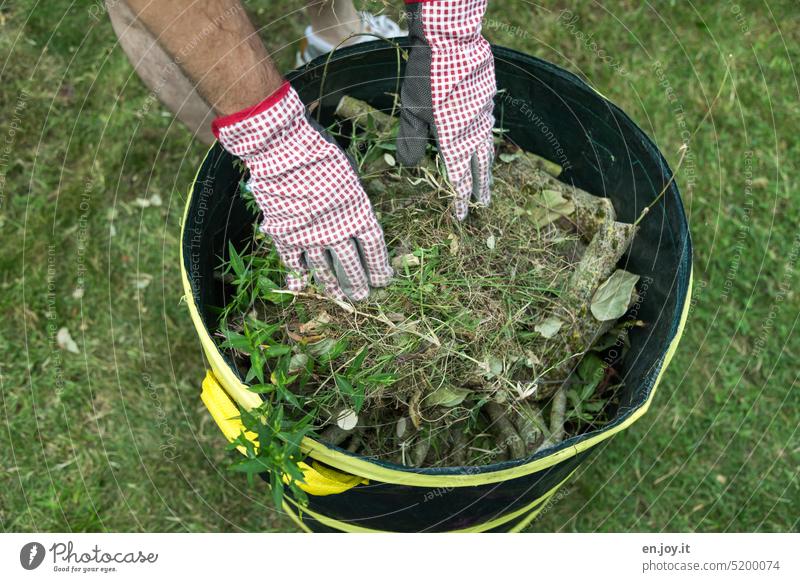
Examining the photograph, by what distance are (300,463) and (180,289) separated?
94 cm

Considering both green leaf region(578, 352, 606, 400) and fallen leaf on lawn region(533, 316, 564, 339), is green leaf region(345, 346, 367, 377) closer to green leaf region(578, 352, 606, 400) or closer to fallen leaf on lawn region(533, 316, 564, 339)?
fallen leaf on lawn region(533, 316, 564, 339)

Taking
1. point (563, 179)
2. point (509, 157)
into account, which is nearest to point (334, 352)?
point (509, 157)

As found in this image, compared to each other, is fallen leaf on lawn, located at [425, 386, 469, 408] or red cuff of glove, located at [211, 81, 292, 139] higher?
red cuff of glove, located at [211, 81, 292, 139]

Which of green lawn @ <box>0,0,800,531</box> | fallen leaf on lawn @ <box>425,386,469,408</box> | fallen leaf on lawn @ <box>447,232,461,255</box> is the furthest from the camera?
green lawn @ <box>0,0,800,531</box>

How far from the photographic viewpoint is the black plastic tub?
100 centimetres

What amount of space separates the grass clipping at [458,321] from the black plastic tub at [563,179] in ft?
0.18

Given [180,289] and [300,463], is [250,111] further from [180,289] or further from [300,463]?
[180,289]

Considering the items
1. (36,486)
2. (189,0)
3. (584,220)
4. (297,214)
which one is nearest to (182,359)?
(36,486)

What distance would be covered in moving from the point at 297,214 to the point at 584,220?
584mm

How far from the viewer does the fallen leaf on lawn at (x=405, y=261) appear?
1258 mm

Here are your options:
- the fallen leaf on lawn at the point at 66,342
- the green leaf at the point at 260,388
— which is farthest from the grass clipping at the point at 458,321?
the fallen leaf on lawn at the point at 66,342

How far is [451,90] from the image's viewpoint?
1.19 m

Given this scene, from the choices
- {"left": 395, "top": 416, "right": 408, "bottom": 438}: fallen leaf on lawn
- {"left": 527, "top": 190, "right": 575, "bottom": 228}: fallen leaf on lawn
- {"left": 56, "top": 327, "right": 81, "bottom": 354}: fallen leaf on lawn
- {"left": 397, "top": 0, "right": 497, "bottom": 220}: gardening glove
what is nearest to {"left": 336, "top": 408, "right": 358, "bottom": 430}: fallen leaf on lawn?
{"left": 395, "top": 416, "right": 408, "bottom": 438}: fallen leaf on lawn

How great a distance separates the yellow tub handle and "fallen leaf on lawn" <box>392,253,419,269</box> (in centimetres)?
39
